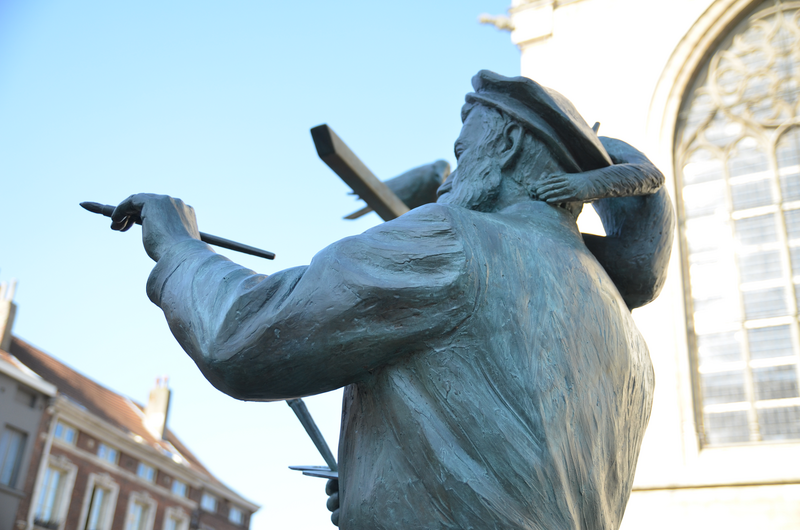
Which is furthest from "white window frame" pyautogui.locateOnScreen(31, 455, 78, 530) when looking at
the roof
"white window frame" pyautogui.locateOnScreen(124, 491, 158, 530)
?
the roof

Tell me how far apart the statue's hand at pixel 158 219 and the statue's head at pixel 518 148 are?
0.46 meters

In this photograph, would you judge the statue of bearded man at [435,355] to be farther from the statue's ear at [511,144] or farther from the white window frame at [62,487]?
the white window frame at [62,487]

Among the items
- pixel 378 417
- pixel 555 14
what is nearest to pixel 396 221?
pixel 378 417

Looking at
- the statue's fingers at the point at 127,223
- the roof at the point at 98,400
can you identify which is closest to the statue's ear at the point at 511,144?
the statue's fingers at the point at 127,223

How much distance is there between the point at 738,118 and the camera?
9.48 metres

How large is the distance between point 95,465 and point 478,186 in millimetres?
23990

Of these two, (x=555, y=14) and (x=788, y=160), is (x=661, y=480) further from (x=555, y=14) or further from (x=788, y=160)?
(x=555, y=14)

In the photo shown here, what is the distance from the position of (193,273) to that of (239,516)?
3157 cm

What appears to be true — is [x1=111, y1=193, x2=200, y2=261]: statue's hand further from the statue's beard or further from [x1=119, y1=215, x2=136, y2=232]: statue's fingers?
the statue's beard

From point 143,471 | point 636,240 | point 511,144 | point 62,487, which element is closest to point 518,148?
point 511,144

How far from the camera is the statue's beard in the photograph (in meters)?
1.40

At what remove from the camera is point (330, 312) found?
3.46ft

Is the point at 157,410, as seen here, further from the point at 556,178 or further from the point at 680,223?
the point at 556,178

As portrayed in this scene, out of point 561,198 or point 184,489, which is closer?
point 561,198
